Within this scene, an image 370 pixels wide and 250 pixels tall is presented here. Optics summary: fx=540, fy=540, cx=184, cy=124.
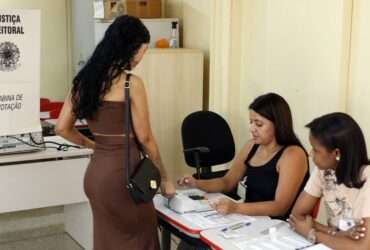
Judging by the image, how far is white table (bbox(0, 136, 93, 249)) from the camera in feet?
10.8

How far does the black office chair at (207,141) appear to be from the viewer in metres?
3.64

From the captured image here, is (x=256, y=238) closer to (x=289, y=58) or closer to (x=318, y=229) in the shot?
(x=318, y=229)

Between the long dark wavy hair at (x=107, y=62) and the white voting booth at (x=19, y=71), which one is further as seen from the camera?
→ the white voting booth at (x=19, y=71)

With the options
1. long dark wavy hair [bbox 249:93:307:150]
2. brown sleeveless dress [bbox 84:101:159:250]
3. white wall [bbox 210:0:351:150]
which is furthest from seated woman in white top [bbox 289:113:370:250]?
white wall [bbox 210:0:351:150]

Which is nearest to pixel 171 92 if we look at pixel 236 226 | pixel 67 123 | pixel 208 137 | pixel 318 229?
pixel 208 137

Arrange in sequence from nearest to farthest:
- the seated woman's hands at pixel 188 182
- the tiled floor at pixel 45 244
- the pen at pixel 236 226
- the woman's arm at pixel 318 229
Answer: the woman's arm at pixel 318 229, the pen at pixel 236 226, the seated woman's hands at pixel 188 182, the tiled floor at pixel 45 244

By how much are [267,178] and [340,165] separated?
529 millimetres

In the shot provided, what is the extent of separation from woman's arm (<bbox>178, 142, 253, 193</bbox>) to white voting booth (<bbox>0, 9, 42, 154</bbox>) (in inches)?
40.8

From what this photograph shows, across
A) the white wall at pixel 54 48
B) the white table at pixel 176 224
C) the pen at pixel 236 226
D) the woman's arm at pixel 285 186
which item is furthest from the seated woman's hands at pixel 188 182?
the white wall at pixel 54 48

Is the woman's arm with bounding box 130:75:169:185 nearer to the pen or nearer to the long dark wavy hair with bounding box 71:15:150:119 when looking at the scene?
the long dark wavy hair with bounding box 71:15:150:119

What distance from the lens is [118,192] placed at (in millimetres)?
2277

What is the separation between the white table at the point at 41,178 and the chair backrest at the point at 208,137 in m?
0.67

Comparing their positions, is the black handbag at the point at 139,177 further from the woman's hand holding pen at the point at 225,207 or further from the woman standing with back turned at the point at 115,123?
the woman's hand holding pen at the point at 225,207

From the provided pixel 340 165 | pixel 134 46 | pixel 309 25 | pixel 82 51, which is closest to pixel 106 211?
pixel 134 46
